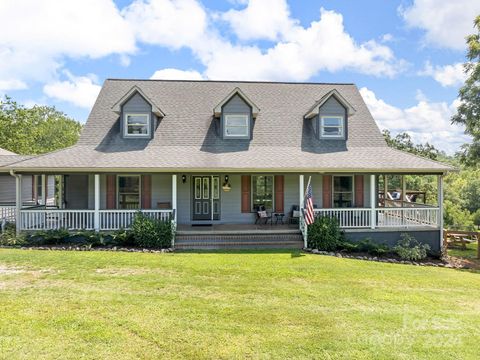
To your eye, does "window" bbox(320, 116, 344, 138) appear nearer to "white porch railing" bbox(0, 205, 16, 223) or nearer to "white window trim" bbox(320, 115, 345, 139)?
"white window trim" bbox(320, 115, 345, 139)

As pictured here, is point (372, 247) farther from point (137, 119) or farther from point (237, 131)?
point (137, 119)

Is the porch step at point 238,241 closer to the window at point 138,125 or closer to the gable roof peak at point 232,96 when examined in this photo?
the window at point 138,125

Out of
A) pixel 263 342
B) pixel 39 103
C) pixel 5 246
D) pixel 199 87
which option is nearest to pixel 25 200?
pixel 5 246

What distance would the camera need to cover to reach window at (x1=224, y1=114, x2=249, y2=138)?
15.1m

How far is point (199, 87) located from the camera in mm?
17750

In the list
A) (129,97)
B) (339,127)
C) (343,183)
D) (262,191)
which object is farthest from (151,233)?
(339,127)

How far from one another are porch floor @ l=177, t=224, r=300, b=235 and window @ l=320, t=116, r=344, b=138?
4881mm

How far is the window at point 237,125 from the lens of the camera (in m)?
15.1

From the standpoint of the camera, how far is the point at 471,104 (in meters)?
17.6

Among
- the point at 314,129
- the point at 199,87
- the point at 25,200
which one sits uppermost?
the point at 199,87

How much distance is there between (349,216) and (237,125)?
6.48m

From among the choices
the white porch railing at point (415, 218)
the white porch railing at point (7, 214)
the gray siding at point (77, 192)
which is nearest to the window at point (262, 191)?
the white porch railing at point (415, 218)

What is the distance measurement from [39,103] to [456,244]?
56.5 meters

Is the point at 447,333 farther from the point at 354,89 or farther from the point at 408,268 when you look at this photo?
the point at 354,89
